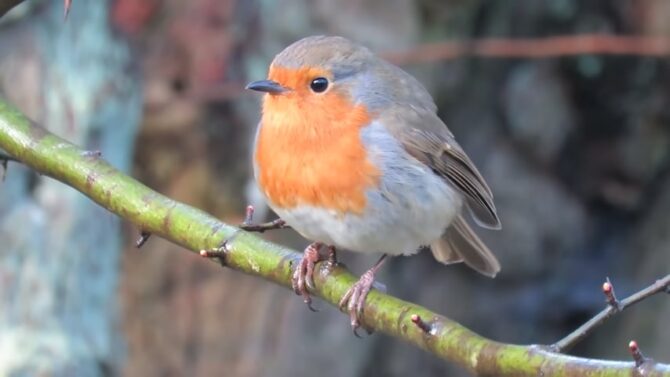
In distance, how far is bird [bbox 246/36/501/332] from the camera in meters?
2.89

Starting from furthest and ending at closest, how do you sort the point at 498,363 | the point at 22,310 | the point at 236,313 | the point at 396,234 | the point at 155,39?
1. the point at 236,313
2. the point at 155,39
3. the point at 22,310
4. the point at 396,234
5. the point at 498,363

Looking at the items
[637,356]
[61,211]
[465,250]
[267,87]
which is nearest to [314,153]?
[267,87]

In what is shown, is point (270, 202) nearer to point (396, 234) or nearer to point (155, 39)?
point (396, 234)

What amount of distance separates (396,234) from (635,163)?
3.12 meters

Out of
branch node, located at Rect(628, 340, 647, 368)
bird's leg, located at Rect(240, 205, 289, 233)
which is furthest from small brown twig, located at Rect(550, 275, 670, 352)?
bird's leg, located at Rect(240, 205, 289, 233)

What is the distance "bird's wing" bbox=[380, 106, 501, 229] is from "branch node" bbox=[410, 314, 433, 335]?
93 centimetres

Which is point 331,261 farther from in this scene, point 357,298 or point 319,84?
point 319,84

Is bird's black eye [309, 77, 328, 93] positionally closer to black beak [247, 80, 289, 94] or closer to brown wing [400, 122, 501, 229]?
black beak [247, 80, 289, 94]

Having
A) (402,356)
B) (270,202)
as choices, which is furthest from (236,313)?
(270,202)

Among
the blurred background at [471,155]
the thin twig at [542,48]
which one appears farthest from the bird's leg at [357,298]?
the thin twig at [542,48]

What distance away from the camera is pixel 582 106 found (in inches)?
231

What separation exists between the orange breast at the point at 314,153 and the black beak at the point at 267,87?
Answer: 0.10ft

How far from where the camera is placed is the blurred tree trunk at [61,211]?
4320 mm

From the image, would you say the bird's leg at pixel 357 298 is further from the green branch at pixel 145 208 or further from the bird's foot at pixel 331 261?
the bird's foot at pixel 331 261
